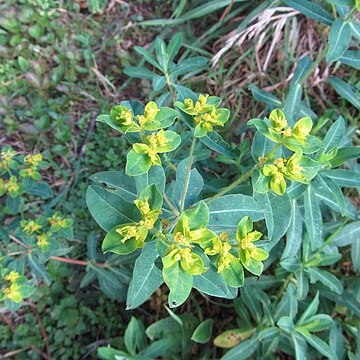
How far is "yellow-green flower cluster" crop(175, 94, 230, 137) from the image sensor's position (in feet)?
4.17

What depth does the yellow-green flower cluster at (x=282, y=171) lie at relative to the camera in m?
1.17

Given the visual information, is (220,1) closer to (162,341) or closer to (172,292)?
(162,341)

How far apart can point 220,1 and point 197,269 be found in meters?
1.85

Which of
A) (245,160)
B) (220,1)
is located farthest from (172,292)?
(220,1)

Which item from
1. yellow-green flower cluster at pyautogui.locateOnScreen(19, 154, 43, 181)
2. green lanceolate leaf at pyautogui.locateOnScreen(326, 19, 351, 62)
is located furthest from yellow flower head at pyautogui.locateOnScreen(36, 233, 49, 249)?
green lanceolate leaf at pyautogui.locateOnScreen(326, 19, 351, 62)

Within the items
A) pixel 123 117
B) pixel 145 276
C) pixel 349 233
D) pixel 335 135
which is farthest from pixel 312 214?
pixel 123 117

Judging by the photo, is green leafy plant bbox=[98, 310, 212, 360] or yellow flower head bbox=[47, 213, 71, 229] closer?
yellow flower head bbox=[47, 213, 71, 229]

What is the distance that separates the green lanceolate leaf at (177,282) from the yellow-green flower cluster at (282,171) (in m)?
0.31

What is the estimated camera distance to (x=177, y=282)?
1.11m

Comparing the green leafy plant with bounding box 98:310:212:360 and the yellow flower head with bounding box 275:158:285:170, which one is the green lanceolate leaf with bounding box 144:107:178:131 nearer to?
the yellow flower head with bounding box 275:158:285:170

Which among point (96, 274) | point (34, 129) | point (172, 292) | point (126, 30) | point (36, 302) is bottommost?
point (36, 302)

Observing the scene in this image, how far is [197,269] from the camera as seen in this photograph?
1.10 meters

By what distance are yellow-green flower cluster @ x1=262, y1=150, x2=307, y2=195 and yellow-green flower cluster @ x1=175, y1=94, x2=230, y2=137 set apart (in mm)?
186

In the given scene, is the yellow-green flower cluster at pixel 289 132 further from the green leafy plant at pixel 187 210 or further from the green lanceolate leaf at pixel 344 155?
the green lanceolate leaf at pixel 344 155
